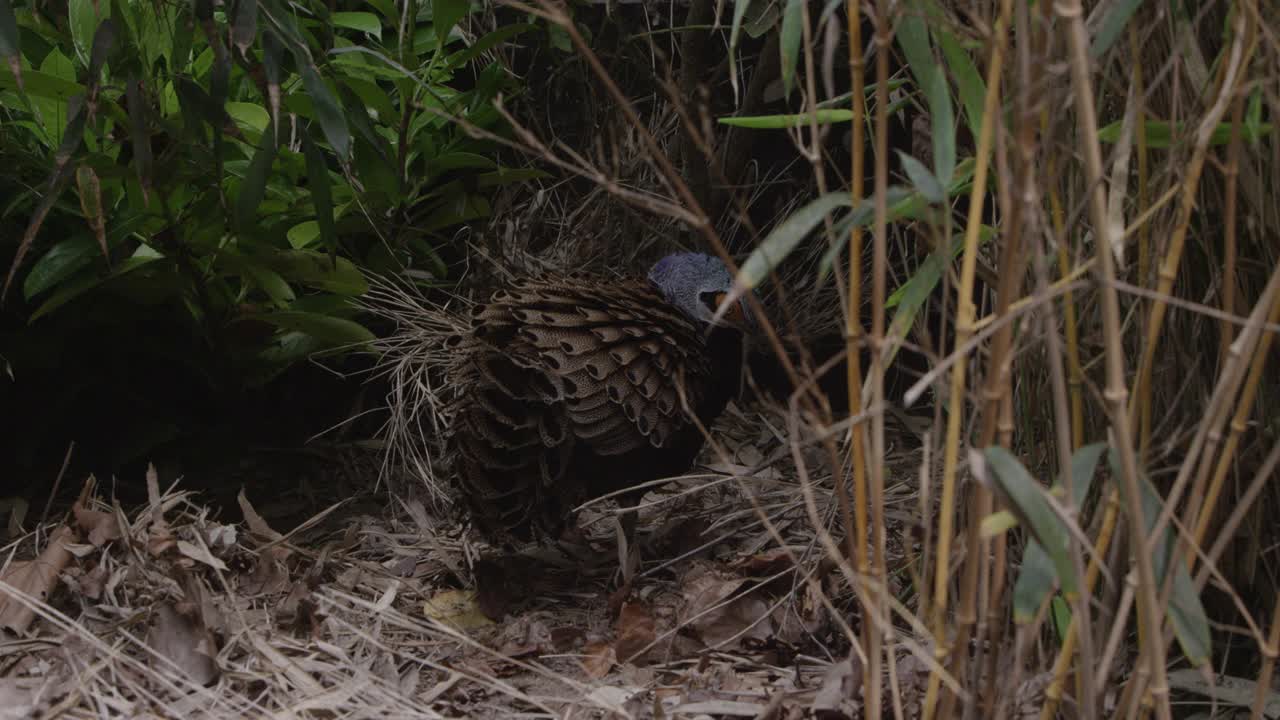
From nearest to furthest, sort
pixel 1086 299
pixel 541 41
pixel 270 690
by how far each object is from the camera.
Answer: pixel 1086 299 → pixel 270 690 → pixel 541 41

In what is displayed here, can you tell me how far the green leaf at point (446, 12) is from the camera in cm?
195

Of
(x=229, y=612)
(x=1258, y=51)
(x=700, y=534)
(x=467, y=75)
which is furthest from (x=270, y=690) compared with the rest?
(x=467, y=75)

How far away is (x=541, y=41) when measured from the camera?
2.38m

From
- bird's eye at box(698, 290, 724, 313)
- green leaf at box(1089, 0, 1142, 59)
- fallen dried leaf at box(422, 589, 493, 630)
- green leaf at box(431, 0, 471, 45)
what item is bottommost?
fallen dried leaf at box(422, 589, 493, 630)

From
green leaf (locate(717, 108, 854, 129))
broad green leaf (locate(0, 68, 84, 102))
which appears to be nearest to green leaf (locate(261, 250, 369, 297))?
broad green leaf (locate(0, 68, 84, 102))

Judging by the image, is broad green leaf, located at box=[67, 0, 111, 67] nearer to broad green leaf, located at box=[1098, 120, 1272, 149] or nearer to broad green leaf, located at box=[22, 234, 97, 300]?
broad green leaf, located at box=[22, 234, 97, 300]

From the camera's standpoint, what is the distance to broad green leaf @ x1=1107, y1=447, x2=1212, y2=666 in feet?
2.63

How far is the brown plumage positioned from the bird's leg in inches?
2.3

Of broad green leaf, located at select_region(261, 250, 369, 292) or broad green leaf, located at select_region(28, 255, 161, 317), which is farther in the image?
broad green leaf, located at select_region(261, 250, 369, 292)

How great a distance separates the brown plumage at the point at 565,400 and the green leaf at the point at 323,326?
305mm

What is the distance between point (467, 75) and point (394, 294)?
66 cm

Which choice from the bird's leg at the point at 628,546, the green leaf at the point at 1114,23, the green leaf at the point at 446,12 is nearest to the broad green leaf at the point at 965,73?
the green leaf at the point at 1114,23

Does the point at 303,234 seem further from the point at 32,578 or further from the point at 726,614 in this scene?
the point at 726,614

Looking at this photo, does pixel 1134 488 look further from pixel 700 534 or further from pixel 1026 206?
pixel 700 534
